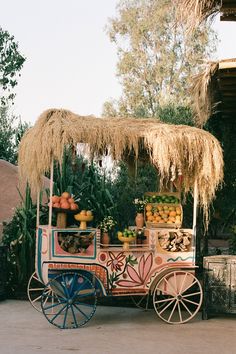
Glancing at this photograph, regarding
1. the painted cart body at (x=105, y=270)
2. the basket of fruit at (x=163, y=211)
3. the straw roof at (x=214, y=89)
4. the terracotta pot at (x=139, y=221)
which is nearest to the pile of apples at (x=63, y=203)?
the painted cart body at (x=105, y=270)

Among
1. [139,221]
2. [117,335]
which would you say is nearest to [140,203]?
[139,221]

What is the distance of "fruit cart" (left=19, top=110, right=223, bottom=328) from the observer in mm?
8086

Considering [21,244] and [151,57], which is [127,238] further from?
[151,57]

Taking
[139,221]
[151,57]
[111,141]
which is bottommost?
[139,221]

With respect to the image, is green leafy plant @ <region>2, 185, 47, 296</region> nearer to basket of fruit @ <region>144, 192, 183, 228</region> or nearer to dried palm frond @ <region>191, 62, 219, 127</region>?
basket of fruit @ <region>144, 192, 183, 228</region>

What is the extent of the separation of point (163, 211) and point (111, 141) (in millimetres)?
1379

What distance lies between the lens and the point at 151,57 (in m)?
33.0

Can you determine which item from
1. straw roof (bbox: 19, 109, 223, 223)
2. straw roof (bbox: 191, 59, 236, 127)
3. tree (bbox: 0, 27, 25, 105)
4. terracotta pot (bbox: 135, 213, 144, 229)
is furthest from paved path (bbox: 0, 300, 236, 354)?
tree (bbox: 0, 27, 25, 105)

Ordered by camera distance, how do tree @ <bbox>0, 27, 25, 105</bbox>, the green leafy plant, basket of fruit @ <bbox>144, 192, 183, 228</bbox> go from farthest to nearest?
tree @ <bbox>0, 27, 25, 105</bbox>
the green leafy plant
basket of fruit @ <bbox>144, 192, 183, 228</bbox>

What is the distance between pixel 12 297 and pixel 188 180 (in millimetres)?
3357

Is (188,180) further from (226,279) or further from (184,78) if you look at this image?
(184,78)

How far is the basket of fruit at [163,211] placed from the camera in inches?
350

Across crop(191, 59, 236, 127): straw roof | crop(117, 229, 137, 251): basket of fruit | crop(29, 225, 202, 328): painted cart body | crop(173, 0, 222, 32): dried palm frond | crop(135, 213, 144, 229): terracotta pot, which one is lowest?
crop(29, 225, 202, 328): painted cart body

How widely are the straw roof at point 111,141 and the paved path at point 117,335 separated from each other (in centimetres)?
173
